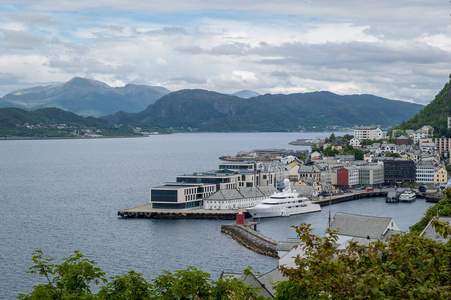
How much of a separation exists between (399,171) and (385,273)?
73.1 meters

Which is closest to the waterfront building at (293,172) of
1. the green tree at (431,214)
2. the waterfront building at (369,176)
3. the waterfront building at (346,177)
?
the waterfront building at (346,177)

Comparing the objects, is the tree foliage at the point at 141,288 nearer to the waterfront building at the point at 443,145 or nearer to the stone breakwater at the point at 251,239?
the stone breakwater at the point at 251,239

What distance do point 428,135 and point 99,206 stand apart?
7606 cm

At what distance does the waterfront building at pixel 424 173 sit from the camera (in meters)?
77.9

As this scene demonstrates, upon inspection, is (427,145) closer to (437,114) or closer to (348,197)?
(437,114)

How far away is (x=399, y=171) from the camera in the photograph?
79250 millimetres

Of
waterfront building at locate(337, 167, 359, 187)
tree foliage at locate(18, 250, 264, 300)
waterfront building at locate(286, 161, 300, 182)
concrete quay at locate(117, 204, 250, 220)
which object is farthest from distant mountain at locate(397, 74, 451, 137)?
tree foliage at locate(18, 250, 264, 300)

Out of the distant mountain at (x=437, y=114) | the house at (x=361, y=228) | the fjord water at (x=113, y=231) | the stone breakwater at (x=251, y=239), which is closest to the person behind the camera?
the house at (x=361, y=228)

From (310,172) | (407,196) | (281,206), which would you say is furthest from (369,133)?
(281,206)

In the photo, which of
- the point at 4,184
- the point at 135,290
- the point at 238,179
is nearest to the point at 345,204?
the point at 238,179

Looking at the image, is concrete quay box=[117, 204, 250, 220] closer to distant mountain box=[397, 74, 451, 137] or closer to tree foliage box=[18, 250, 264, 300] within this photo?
tree foliage box=[18, 250, 264, 300]

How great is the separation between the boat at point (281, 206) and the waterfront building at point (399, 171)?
2737 cm

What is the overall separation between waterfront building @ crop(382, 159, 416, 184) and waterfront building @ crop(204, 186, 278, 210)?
93.2 ft

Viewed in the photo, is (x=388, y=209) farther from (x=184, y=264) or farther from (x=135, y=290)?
(x=135, y=290)
